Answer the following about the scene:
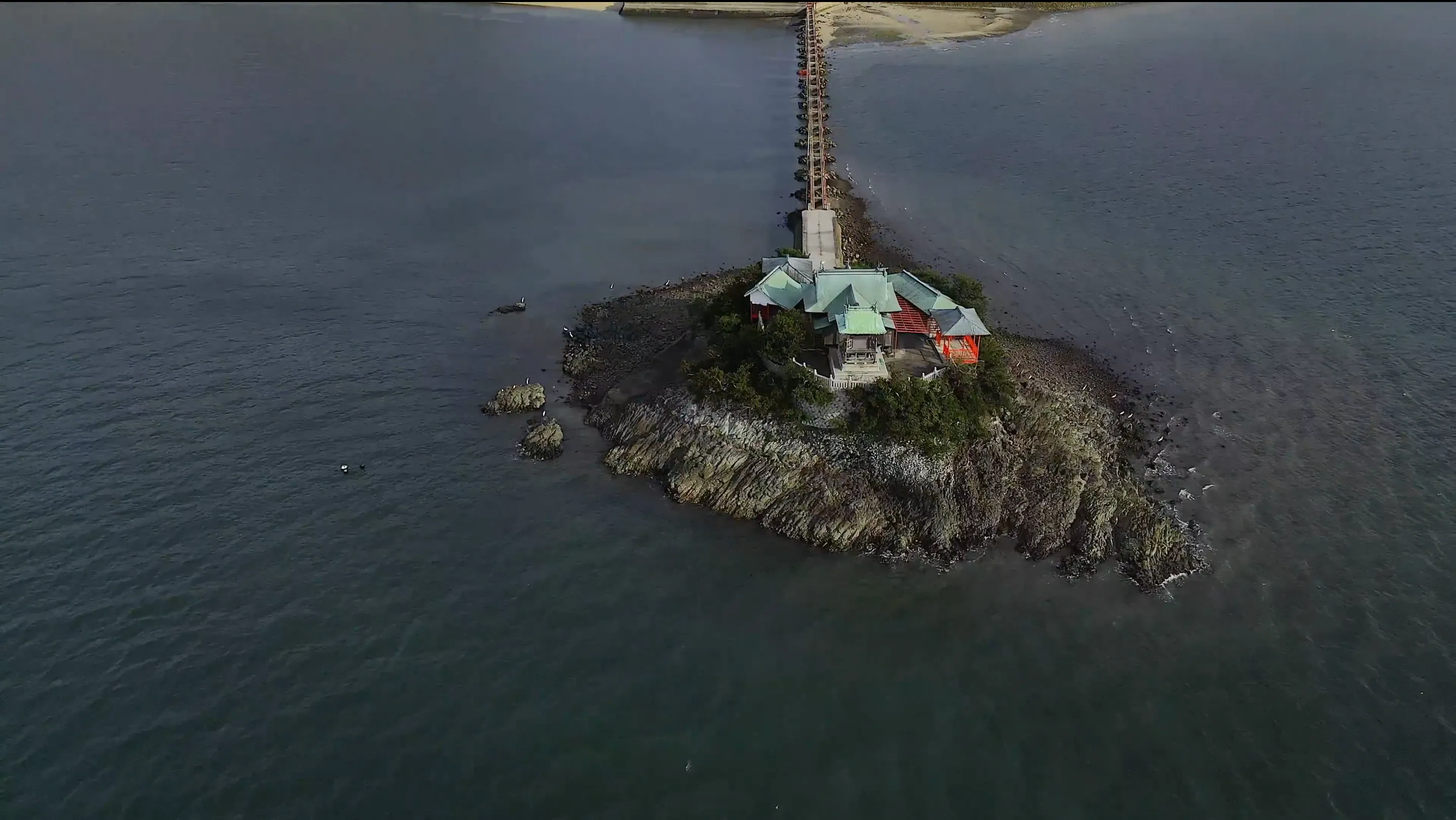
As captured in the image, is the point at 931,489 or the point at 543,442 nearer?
the point at 931,489

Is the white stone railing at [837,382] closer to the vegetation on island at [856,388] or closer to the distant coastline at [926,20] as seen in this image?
the vegetation on island at [856,388]

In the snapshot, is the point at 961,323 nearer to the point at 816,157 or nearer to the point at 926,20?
the point at 816,157

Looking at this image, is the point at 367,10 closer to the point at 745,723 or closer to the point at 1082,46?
the point at 1082,46

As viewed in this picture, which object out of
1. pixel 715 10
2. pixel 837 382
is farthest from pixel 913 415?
pixel 715 10

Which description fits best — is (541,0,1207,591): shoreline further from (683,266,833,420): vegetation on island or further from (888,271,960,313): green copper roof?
(888,271,960,313): green copper roof

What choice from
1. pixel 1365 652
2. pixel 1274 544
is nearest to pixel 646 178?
pixel 1274 544

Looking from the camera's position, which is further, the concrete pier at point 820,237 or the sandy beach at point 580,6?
the sandy beach at point 580,6

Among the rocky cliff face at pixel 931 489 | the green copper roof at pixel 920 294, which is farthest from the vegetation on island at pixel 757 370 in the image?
the green copper roof at pixel 920 294
